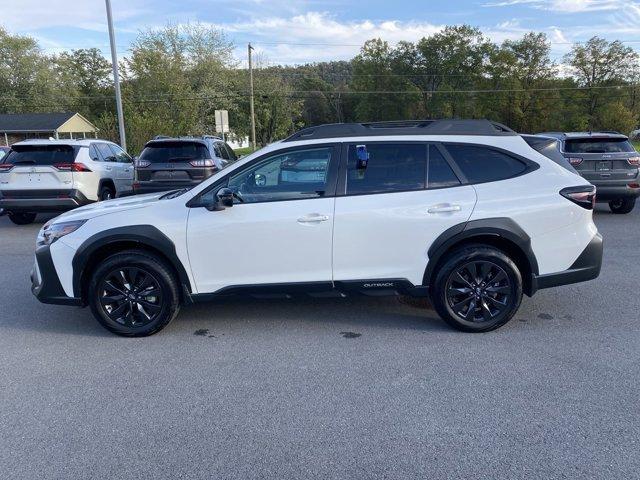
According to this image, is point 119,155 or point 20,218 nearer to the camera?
point 20,218

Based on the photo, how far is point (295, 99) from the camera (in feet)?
209

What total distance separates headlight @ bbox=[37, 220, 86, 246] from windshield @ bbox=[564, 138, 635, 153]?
9.41 meters

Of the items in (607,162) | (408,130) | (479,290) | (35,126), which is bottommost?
(479,290)

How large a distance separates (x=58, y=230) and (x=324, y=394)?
2.84 metres

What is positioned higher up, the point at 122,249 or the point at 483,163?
the point at 483,163

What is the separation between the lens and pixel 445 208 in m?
4.31

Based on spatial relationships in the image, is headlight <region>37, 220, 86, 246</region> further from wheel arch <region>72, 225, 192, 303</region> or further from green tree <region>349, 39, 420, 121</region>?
green tree <region>349, 39, 420, 121</region>

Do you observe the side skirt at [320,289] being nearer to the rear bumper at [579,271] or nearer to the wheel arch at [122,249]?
the wheel arch at [122,249]

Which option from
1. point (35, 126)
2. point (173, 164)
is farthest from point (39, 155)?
point (35, 126)

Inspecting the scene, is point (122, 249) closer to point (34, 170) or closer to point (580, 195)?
point (580, 195)

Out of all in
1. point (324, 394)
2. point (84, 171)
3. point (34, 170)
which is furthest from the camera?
point (84, 171)

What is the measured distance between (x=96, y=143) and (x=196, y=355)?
845 centimetres

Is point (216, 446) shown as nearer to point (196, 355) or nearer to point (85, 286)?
point (196, 355)

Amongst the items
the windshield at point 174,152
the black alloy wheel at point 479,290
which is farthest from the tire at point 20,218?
the black alloy wheel at point 479,290
